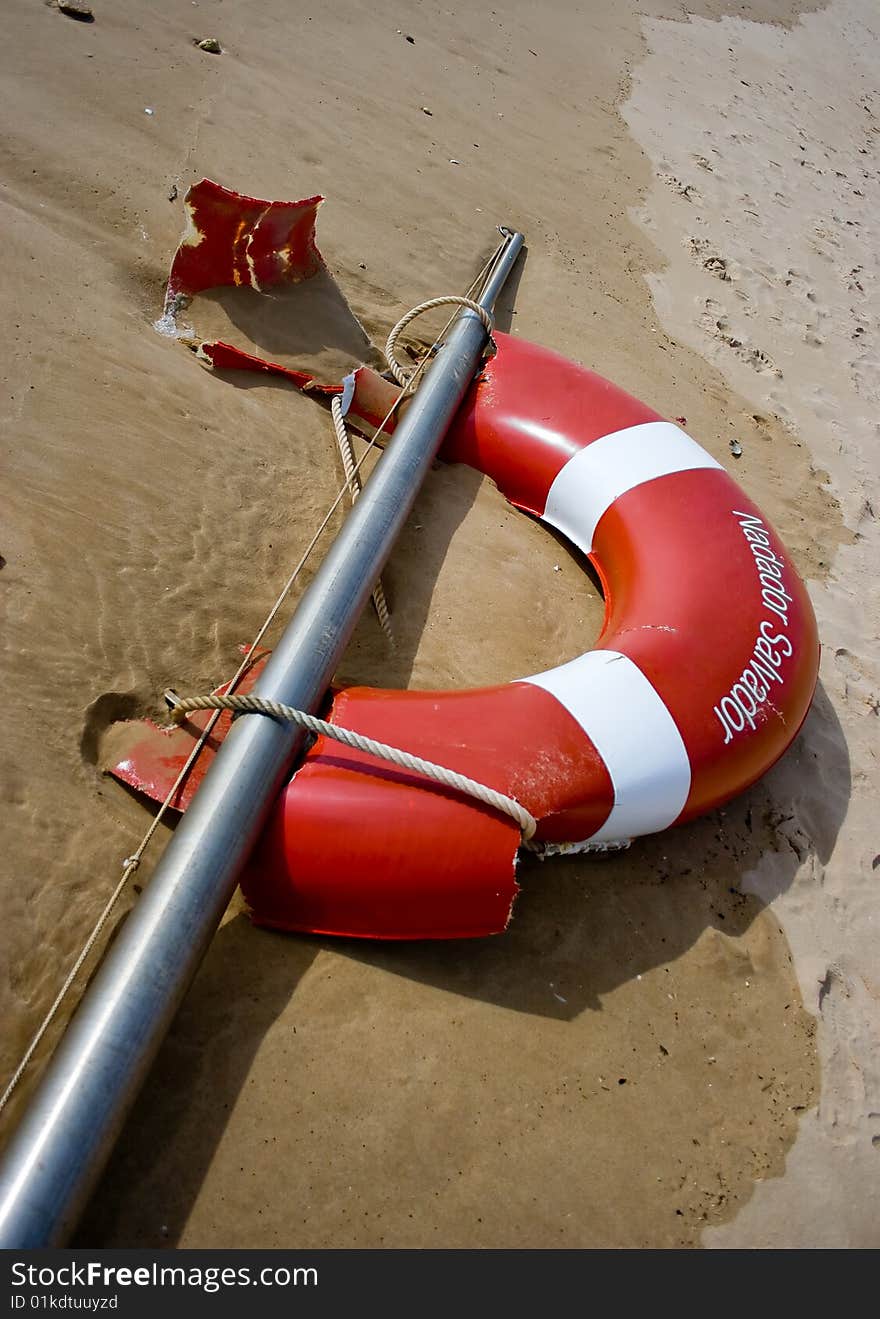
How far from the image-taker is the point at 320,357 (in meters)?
3.24

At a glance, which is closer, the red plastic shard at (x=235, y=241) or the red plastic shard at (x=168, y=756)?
the red plastic shard at (x=168, y=756)

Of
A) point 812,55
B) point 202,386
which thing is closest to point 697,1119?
point 202,386

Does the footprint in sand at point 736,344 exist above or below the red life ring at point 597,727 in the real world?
above

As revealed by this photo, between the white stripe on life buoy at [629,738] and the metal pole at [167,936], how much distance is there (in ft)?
1.72

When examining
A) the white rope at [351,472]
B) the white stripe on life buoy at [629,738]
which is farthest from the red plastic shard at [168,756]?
the white stripe on life buoy at [629,738]

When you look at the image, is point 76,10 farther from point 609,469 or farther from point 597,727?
point 597,727

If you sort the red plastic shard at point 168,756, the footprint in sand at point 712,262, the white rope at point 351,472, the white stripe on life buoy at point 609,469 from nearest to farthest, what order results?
1. the red plastic shard at point 168,756
2. the white rope at point 351,472
3. the white stripe on life buoy at point 609,469
4. the footprint in sand at point 712,262

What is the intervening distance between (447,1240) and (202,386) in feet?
7.90

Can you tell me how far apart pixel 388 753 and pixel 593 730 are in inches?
18.4

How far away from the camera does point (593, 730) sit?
196cm

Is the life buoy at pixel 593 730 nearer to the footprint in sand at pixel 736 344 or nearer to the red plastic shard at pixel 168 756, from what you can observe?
the red plastic shard at pixel 168 756

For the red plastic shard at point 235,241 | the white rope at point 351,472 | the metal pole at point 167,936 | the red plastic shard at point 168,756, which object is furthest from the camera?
the red plastic shard at point 235,241

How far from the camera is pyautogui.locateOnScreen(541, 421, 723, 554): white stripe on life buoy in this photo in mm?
2645

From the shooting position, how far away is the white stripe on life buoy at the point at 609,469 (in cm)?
264
